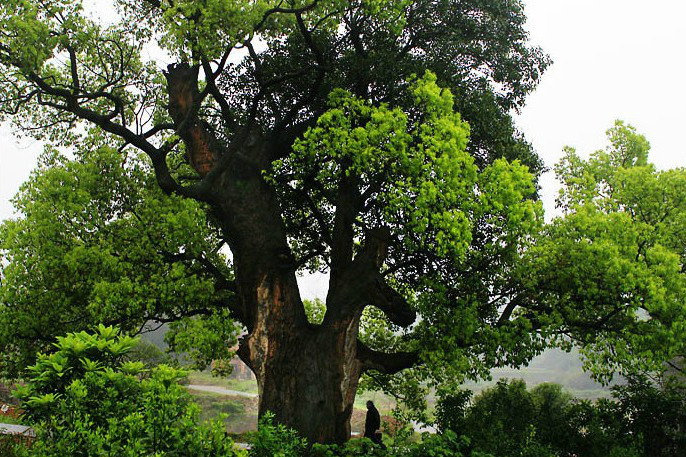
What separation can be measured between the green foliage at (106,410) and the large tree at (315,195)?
303 inches

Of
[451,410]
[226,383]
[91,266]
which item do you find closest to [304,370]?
[451,410]

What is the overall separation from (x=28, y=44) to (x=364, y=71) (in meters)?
9.55

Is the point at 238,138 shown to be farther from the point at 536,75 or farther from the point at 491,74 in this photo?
the point at 536,75

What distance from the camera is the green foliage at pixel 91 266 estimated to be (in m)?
15.6

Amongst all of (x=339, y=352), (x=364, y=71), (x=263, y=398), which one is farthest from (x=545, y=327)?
(x=364, y=71)

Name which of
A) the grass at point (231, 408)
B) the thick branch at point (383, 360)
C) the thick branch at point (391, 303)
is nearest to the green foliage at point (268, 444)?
the thick branch at point (391, 303)

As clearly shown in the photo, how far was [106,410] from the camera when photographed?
6508 millimetres

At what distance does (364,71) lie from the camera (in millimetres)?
16359

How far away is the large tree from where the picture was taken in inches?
552

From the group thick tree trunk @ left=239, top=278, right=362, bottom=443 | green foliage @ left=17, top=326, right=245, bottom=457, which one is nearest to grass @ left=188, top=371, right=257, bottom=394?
thick tree trunk @ left=239, top=278, right=362, bottom=443

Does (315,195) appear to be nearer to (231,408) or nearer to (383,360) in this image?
(383,360)

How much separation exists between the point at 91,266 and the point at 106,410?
10.4 metres

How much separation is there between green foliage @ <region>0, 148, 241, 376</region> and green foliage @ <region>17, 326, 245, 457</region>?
8.61 meters

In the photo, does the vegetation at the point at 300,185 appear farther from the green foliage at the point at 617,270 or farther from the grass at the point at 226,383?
the grass at the point at 226,383
